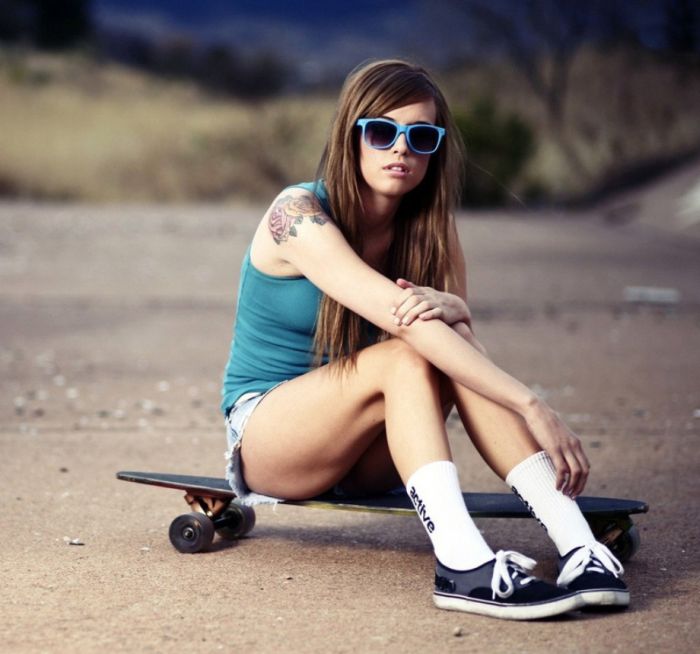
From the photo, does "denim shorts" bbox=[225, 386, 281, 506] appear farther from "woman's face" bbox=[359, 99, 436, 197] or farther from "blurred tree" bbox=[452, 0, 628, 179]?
"blurred tree" bbox=[452, 0, 628, 179]

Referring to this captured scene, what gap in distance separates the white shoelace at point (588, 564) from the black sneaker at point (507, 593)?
87 mm

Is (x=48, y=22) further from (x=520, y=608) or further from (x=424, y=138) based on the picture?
(x=520, y=608)

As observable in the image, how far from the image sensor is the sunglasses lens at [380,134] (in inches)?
151

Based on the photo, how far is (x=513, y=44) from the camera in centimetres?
2569

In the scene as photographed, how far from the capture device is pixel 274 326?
156 inches

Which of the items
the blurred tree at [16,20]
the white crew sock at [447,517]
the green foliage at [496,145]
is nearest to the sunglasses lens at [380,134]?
the white crew sock at [447,517]

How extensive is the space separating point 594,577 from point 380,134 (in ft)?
4.38

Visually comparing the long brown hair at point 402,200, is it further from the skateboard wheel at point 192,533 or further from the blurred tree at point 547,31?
the blurred tree at point 547,31

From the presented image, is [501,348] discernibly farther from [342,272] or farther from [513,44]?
[513,44]

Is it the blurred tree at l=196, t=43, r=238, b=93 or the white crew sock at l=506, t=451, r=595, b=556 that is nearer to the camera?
the white crew sock at l=506, t=451, r=595, b=556

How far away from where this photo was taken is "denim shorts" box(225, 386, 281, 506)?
3.95 metres

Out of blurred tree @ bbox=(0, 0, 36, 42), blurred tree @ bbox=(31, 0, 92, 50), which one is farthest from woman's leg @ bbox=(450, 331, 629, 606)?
blurred tree @ bbox=(31, 0, 92, 50)

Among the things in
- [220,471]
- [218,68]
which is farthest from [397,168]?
[218,68]

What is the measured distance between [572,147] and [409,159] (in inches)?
838
